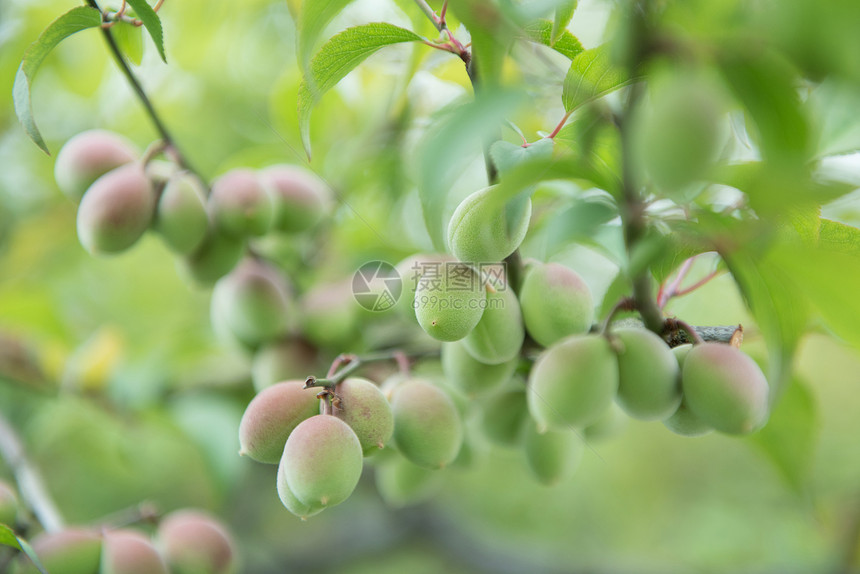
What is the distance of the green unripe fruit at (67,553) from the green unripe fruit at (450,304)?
14.5 inches

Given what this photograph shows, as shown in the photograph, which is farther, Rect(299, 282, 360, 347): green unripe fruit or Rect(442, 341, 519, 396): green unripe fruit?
Rect(299, 282, 360, 347): green unripe fruit

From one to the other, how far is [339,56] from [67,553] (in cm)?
46

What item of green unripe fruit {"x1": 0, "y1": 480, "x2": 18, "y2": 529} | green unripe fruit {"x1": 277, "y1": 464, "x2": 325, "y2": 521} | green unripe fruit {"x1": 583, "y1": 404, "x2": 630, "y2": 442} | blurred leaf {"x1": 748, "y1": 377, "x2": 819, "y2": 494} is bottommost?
blurred leaf {"x1": 748, "y1": 377, "x2": 819, "y2": 494}

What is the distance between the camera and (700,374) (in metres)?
0.46

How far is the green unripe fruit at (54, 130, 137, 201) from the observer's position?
25.0 inches

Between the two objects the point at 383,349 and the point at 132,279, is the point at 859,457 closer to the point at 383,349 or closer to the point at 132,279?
the point at 383,349

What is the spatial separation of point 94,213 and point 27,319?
0.52m

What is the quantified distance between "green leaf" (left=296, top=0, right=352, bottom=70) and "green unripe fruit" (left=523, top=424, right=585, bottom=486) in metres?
0.38

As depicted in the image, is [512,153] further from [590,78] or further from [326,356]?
[326,356]

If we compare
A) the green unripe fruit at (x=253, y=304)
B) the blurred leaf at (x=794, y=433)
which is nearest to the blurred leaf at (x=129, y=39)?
the green unripe fruit at (x=253, y=304)

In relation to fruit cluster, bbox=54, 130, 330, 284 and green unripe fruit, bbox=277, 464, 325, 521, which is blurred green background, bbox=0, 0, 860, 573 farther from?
green unripe fruit, bbox=277, 464, 325, 521

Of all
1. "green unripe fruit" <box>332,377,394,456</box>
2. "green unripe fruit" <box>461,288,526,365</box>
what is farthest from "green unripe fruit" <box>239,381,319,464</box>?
"green unripe fruit" <box>461,288,526,365</box>

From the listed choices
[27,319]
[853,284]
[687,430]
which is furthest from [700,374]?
[27,319]

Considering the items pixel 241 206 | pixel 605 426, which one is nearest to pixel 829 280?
pixel 605 426
